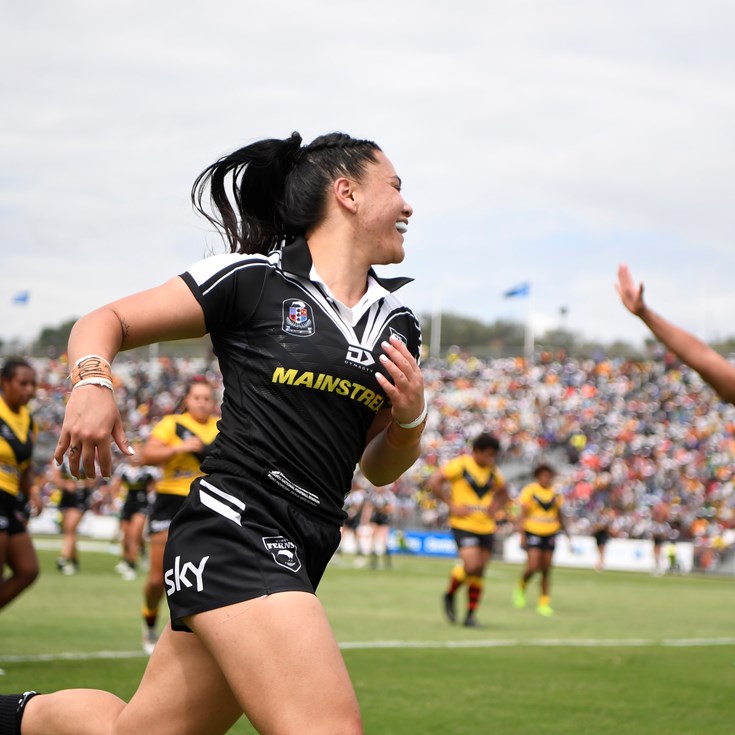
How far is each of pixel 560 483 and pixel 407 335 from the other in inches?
1510

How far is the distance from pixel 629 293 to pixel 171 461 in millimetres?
6853

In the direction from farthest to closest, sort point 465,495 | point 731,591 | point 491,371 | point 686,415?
point 491,371
point 686,415
point 731,591
point 465,495

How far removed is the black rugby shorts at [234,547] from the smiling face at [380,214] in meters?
0.98

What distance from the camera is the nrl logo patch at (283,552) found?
3.64 m

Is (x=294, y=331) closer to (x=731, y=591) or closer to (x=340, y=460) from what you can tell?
(x=340, y=460)

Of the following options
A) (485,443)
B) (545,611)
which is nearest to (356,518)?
(545,611)

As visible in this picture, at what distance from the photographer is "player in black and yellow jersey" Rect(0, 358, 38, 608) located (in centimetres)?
933

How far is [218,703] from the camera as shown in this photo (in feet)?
12.2

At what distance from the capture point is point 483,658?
1144 centimetres

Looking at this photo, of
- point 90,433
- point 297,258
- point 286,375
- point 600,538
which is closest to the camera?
point 90,433

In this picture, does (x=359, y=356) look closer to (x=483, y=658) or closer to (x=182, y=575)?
(x=182, y=575)

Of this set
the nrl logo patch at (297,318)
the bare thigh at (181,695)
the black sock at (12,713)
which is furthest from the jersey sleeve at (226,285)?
the black sock at (12,713)

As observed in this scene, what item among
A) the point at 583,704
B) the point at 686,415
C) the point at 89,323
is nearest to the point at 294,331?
the point at 89,323

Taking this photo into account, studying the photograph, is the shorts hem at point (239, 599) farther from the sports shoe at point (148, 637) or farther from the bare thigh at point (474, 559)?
the bare thigh at point (474, 559)
